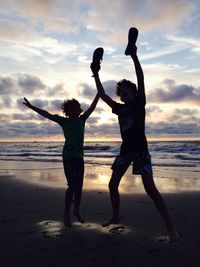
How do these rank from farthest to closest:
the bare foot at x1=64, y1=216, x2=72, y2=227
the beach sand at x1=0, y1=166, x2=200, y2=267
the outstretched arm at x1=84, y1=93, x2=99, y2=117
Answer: the outstretched arm at x1=84, y1=93, x2=99, y2=117, the bare foot at x1=64, y1=216, x2=72, y2=227, the beach sand at x1=0, y1=166, x2=200, y2=267

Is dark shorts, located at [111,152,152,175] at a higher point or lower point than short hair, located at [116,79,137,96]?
lower

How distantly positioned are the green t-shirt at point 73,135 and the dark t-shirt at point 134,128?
0.89 metres

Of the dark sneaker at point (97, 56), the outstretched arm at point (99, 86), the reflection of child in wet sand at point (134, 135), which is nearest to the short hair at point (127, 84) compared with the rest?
the reflection of child in wet sand at point (134, 135)

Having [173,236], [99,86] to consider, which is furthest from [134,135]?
[173,236]

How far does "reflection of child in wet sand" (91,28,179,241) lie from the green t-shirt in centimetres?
74

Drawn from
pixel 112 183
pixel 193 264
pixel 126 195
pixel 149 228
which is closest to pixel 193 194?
pixel 126 195

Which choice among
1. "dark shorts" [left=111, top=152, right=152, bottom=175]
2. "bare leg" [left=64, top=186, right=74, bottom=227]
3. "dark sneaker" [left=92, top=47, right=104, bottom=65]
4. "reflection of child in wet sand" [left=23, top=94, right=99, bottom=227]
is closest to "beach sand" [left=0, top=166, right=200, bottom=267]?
"bare leg" [left=64, top=186, right=74, bottom=227]

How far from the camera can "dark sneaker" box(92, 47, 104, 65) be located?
14.8ft

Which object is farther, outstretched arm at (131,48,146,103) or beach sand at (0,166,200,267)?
outstretched arm at (131,48,146,103)

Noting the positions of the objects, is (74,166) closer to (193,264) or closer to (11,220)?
(11,220)

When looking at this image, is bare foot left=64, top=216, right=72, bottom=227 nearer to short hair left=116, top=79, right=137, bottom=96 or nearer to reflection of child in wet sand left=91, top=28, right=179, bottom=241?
reflection of child in wet sand left=91, top=28, right=179, bottom=241

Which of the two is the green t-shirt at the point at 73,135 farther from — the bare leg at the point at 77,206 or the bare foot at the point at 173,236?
the bare foot at the point at 173,236

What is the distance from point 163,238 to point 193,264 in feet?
2.81

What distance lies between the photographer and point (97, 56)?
4.51m
